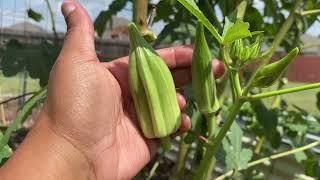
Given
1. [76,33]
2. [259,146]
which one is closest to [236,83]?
[76,33]

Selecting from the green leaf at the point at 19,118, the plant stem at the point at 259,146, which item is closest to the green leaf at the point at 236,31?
the green leaf at the point at 19,118

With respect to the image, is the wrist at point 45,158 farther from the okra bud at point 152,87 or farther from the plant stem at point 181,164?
the plant stem at point 181,164

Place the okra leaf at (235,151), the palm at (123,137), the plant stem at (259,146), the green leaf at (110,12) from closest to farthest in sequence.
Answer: the palm at (123,137), the okra leaf at (235,151), the green leaf at (110,12), the plant stem at (259,146)

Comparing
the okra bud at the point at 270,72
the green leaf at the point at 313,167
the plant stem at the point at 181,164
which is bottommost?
the plant stem at the point at 181,164

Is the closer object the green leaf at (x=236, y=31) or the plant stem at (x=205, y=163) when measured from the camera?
the green leaf at (x=236, y=31)

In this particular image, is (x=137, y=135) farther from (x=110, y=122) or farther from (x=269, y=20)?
(x=269, y=20)

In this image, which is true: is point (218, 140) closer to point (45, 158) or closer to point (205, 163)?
point (205, 163)
